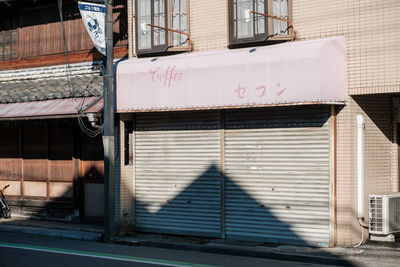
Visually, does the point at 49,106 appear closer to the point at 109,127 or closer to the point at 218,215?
the point at 109,127

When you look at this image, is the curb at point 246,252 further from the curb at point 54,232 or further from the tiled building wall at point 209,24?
the tiled building wall at point 209,24

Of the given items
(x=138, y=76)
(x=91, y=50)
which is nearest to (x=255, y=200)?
(x=138, y=76)

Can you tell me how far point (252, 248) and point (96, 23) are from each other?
703cm

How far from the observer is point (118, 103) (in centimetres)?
1575

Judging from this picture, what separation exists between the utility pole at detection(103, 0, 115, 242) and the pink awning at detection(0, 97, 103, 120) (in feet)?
2.18

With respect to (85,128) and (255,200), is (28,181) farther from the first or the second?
(255,200)

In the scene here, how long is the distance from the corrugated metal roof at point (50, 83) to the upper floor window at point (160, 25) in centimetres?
197

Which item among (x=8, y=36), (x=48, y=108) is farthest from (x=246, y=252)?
(x=8, y=36)

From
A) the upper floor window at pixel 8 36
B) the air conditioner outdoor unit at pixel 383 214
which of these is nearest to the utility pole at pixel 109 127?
the upper floor window at pixel 8 36

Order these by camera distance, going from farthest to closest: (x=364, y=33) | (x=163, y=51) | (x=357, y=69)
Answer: (x=163, y=51) → (x=357, y=69) → (x=364, y=33)

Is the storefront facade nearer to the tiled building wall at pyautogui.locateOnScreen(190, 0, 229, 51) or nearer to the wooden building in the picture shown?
the tiled building wall at pyautogui.locateOnScreen(190, 0, 229, 51)

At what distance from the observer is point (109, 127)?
1532 cm

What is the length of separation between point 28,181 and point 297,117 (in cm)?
992

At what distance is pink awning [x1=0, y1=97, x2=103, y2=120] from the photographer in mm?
16312
